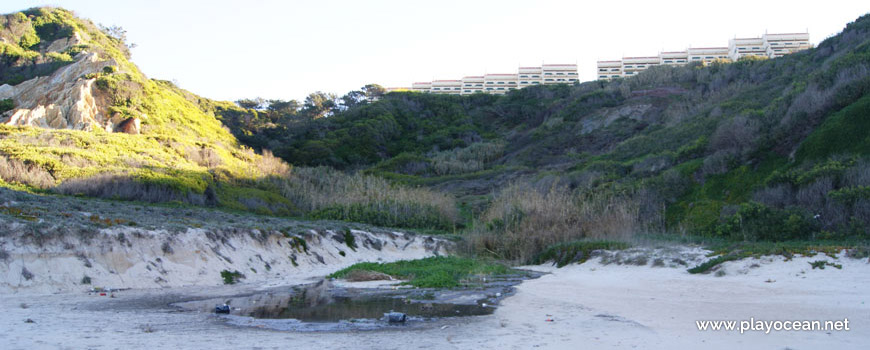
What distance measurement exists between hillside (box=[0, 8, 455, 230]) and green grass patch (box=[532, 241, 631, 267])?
33.5ft

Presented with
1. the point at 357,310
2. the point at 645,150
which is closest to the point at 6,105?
the point at 357,310

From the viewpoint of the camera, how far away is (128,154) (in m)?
→ 25.3

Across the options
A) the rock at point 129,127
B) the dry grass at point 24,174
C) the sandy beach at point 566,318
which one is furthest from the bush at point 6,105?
the sandy beach at point 566,318

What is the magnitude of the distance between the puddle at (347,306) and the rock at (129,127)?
2578 cm

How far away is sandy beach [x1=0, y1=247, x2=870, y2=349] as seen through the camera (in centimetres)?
488

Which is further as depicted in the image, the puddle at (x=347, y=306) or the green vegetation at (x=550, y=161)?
the green vegetation at (x=550, y=161)

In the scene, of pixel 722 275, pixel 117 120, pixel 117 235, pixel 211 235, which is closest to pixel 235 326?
pixel 117 235

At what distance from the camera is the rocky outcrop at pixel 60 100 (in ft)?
93.7

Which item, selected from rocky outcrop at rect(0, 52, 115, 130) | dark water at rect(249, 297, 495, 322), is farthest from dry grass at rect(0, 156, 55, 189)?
dark water at rect(249, 297, 495, 322)

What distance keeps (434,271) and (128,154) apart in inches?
773

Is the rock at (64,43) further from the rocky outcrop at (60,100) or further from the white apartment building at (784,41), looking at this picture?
the white apartment building at (784,41)

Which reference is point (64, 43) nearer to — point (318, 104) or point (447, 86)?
point (318, 104)

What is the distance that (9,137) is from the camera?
76.0 feet

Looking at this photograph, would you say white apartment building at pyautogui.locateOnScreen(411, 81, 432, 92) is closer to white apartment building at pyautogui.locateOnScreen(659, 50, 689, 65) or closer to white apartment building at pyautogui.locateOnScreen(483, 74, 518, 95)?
white apartment building at pyautogui.locateOnScreen(483, 74, 518, 95)
